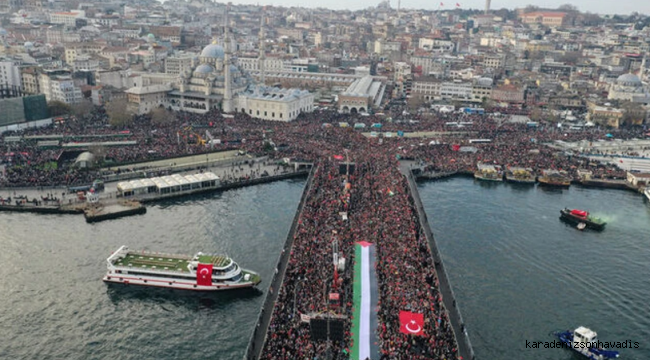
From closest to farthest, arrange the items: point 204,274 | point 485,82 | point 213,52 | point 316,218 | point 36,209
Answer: point 204,274 < point 316,218 < point 36,209 < point 213,52 < point 485,82

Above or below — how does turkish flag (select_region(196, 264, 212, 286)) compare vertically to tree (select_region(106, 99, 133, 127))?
below

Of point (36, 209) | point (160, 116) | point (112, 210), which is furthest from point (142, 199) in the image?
point (160, 116)

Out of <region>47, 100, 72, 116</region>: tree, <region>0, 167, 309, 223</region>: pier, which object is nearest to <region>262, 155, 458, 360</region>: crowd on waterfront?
<region>0, 167, 309, 223</region>: pier

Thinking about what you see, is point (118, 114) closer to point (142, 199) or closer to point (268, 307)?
point (142, 199)

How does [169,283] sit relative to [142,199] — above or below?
below

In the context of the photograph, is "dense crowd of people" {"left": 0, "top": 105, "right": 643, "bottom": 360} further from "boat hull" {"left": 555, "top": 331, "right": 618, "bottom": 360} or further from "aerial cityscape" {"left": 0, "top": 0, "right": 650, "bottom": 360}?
"boat hull" {"left": 555, "top": 331, "right": 618, "bottom": 360}

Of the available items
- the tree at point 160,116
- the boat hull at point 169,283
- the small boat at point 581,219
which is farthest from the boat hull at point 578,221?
the tree at point 160,116

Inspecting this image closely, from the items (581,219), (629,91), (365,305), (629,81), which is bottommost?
(581,219)
